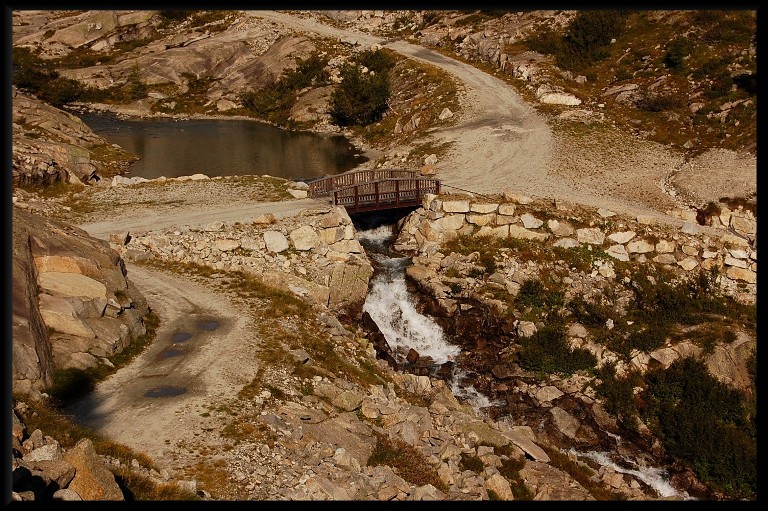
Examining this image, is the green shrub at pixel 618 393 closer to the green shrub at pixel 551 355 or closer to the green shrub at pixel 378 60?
the green shrub at pixel 551 355

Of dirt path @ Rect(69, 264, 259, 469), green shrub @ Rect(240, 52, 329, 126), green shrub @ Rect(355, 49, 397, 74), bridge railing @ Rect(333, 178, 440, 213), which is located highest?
green shrub @ Rect(355, 49, 397, 74)

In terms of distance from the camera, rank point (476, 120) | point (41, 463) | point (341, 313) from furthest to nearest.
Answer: point (476, 120) < point (341, 313) < point (41, 463)

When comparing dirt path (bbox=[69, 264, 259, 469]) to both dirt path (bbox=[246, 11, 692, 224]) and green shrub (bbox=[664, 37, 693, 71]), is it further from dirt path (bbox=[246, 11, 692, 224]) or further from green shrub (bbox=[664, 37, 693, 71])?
green shrub (bbox=[664, 37, 693, 71])

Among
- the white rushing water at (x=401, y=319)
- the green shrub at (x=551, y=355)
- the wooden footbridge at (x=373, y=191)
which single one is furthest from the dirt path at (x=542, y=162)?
the green shrub at (x=551, y=355)

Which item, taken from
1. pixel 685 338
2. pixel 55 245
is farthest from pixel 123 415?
pixel 685 338

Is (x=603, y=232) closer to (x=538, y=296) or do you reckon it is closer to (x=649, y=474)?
(x=538, y=296)

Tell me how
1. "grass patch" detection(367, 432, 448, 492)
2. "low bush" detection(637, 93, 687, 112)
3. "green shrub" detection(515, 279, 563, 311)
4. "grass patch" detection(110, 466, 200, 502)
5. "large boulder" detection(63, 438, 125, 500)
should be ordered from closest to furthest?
"large boulder" detection(63, 438, 125, 500)
"grass patch" detection(110, 466, 200, 502)
"grass patch" detection(367, 432, 448, 492)
"green shrub" detection(515, 279, 563, 311)
"low bush" detection(637, 93, 687, 112)

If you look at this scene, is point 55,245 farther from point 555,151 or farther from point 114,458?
point 555,151

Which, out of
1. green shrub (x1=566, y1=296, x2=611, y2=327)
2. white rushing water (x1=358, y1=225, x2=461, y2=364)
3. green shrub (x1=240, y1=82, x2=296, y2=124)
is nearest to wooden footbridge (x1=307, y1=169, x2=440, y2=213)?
white rushing water (x1=358, y1=225, x2=461, y2=364)
